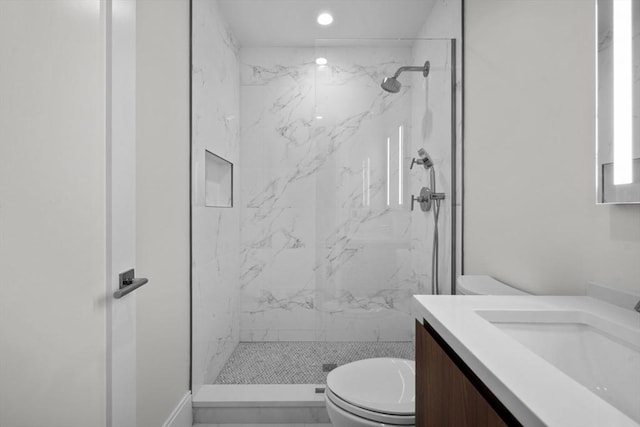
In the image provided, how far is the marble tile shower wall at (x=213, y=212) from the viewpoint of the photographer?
180 centimetres

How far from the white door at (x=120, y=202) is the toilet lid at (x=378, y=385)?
735 mm

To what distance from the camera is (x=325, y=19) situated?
2.29 m

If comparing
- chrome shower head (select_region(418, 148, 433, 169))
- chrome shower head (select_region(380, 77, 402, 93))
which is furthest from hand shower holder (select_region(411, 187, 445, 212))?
chrome shower head (select_region(380, 77, 402, 93))

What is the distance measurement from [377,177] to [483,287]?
76 centimetres

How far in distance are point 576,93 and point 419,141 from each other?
81cm

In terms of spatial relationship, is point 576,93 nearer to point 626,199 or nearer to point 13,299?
point 626,199

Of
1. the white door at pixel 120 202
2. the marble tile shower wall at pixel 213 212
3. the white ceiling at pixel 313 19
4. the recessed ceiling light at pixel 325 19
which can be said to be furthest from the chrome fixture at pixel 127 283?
the recessed ceiling light at pixel 325 19

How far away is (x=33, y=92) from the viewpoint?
0.70 meters

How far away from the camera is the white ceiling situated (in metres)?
2.13

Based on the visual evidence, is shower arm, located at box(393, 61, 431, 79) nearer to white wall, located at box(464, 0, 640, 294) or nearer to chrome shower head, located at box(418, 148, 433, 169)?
white wall, located at box(464, 0, 640, 294)

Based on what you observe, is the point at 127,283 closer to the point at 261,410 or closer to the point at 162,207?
the point at 162,207

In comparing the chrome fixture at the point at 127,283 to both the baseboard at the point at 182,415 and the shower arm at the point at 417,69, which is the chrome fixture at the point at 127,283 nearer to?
the baseboard at the point at 182,415

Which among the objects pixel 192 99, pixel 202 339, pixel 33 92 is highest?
pixel 192 99

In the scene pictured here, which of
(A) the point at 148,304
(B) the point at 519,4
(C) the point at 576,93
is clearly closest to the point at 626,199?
(C) the point at 576,93
